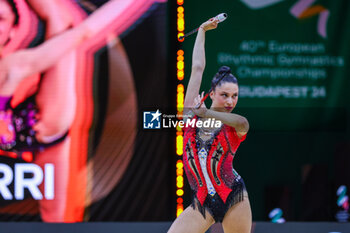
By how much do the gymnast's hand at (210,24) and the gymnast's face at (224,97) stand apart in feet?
2.20

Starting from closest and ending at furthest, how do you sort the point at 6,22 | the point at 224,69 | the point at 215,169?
1. the point at 215,169
2. the point at 224,69
3. the point at 6,22

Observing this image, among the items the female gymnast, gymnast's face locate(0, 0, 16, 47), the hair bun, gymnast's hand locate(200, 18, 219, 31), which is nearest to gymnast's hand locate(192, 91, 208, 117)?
the female gymnast

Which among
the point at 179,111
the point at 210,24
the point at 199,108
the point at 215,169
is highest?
the point at 210,24

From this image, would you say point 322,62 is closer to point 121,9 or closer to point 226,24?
point 226,24

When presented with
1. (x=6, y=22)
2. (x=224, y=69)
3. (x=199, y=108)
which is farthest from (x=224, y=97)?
(x=6, y=22)

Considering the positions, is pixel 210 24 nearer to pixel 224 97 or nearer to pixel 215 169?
pixel 224 97

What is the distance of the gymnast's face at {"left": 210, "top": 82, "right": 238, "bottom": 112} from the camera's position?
4.08m

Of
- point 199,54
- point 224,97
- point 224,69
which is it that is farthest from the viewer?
point 224,69

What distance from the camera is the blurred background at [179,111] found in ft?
15.8

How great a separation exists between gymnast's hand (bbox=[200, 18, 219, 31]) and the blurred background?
167 mm

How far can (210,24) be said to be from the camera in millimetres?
4613

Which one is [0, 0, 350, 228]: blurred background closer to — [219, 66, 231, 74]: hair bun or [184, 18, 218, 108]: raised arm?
[219, 66, 231, 74]: hair bun

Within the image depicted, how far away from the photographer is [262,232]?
187 inches

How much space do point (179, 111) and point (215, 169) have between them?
Answer: 111 centimetres
